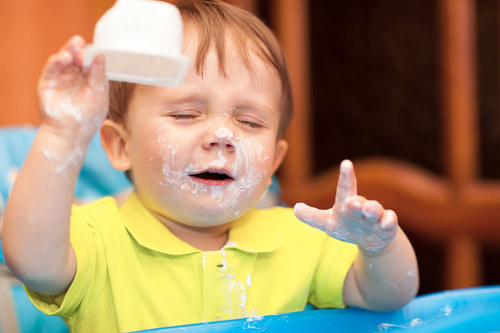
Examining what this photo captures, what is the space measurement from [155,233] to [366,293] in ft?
0.95

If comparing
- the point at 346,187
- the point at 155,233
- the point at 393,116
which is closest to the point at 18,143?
the point at 155,233

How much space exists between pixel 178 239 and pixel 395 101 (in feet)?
4.52

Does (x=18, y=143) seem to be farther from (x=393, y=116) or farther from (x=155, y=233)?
(x=393, y=116)

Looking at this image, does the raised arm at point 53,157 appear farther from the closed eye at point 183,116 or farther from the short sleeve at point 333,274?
the short sleeve at point 333,274

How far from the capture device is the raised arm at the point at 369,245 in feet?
2.01

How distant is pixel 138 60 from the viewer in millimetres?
586

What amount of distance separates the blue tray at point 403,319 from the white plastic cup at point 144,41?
27 centimetres

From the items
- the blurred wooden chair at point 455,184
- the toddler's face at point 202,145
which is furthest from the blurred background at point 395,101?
the toddler's face at point 202,145

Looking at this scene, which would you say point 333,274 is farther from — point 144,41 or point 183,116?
point 144,41

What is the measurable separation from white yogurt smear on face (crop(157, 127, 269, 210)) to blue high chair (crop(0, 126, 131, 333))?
1.14 feet

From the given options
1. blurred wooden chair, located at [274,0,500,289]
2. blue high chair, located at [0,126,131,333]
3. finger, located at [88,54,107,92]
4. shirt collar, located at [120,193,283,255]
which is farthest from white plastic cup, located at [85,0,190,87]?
blurred wooden chair, located at [274,0,500,289]

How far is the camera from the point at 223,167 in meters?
0.73

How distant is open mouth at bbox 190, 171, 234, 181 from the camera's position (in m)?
0.75

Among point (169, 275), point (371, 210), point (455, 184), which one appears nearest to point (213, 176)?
point (169, 275)
